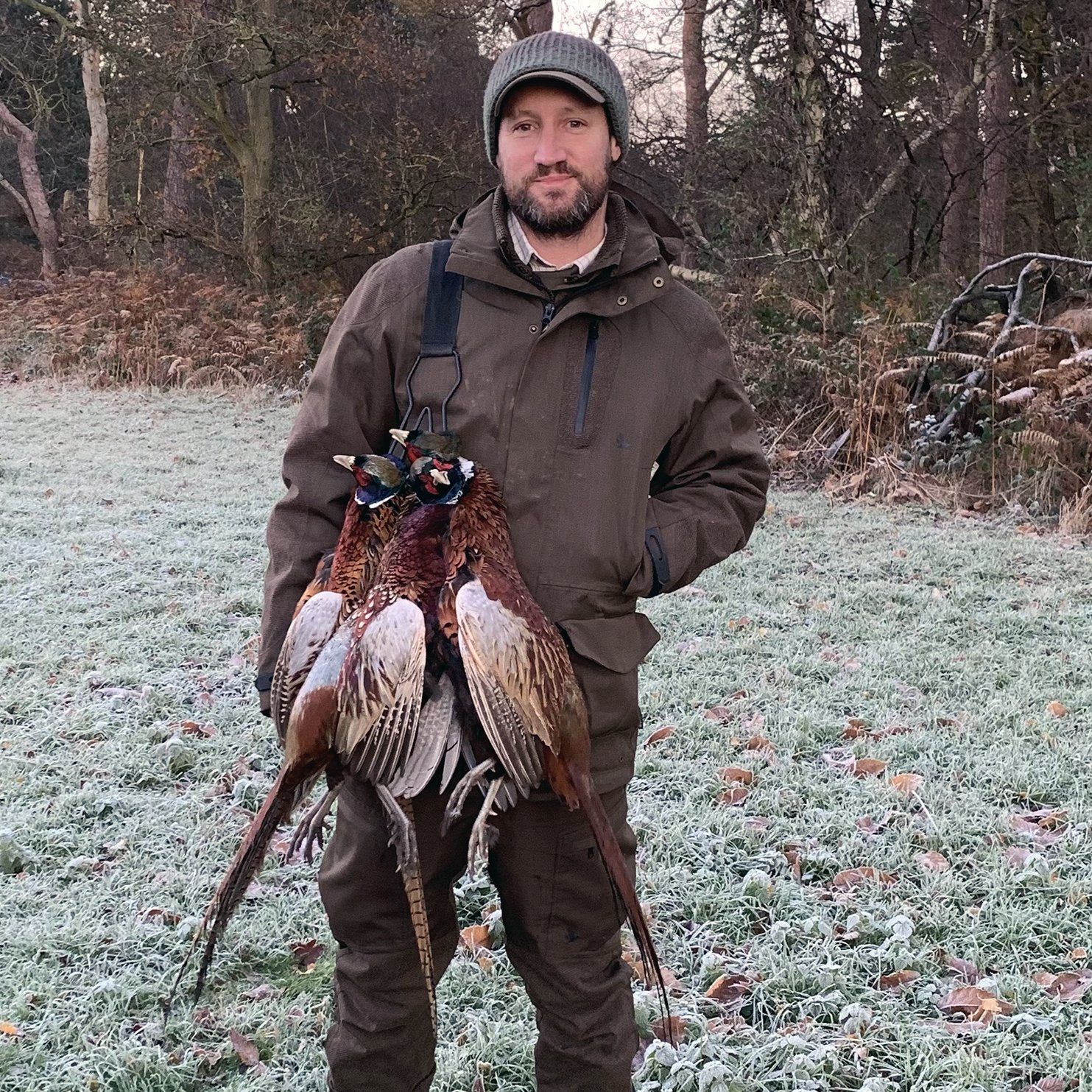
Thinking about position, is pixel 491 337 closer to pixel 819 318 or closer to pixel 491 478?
pixel 491 478

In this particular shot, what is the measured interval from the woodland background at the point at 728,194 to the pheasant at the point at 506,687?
6992mm

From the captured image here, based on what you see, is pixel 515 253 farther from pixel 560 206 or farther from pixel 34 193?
pixel 34 193

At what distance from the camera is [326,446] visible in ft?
7.05

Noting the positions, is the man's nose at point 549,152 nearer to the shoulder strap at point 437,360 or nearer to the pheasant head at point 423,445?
the shoulder strap at point 437,360

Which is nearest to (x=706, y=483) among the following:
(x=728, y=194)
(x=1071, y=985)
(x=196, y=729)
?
(x=1071, y=985)

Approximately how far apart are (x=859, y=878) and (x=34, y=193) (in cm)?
2185

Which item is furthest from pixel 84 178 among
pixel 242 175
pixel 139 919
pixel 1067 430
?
pixel 139 919

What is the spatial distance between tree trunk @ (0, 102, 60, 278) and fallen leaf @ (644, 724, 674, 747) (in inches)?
739

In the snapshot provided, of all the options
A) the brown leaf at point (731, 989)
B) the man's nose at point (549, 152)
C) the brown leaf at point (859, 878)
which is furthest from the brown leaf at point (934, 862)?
the man's nose at point (549, 152)

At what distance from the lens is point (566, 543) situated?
2.05 metres

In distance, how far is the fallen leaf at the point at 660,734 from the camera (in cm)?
449

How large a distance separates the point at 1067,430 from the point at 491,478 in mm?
7245

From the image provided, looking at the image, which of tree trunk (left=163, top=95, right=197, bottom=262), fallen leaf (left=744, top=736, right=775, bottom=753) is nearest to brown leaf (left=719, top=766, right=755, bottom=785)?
fallen leaf (left=744, top=736, right=775, bottom=753)

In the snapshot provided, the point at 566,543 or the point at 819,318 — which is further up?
the point at 819,318
